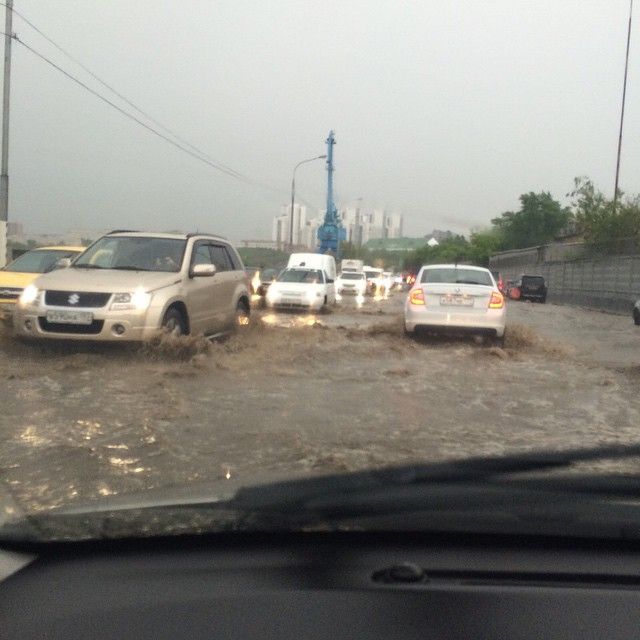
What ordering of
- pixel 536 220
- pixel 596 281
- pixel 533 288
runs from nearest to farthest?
pixel 596 281 → pixel 533 288 → pixel 536 220

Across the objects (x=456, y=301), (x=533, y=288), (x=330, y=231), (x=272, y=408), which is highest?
(x=330, y=231)

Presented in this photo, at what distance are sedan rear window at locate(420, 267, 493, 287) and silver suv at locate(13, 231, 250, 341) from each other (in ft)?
10.7

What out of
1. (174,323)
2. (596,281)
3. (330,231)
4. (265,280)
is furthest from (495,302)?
(330,231)

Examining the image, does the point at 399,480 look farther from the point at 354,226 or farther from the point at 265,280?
the point at 354,226

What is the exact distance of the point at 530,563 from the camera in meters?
1.96

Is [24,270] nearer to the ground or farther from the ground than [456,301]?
farther from the ground

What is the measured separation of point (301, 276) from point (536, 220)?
68217 mm

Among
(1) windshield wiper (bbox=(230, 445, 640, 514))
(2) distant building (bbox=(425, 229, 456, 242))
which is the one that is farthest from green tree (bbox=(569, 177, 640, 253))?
(2) distant building (bbox=(425, 229, 456, 242))

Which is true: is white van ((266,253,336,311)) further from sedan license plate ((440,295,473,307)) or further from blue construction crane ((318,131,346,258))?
blue construction crane ((318,131,346,258))

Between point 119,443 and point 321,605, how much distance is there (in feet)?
14.6

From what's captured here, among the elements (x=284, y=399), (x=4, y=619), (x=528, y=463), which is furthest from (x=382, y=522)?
(x=284, y=399)

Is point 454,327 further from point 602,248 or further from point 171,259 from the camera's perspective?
point 602,248

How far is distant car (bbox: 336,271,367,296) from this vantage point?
127 feet

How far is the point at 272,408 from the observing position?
7.67 metres
